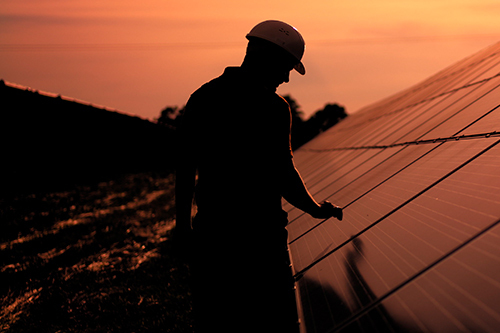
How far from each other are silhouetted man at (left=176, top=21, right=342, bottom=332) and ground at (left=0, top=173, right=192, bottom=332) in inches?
20.9

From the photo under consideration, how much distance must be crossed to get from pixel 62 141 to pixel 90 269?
1543cm

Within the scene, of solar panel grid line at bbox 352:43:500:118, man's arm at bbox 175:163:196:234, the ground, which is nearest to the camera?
man's arm at bbox 175:163:196:234

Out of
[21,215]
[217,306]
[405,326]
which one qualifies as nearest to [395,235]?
[405,326]

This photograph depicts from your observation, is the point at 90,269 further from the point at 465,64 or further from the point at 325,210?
the point at 465,64

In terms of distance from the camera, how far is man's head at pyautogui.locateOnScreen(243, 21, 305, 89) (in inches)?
86.7

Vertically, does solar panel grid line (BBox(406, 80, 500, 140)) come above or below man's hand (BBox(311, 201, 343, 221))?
above

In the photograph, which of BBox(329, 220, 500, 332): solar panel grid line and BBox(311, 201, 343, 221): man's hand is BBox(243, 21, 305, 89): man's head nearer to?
BBox(311, 201, 343, 221): man's hand

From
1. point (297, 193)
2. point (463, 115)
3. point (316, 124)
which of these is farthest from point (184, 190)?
point (316, 124)

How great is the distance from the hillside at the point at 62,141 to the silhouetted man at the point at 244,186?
47.6ft

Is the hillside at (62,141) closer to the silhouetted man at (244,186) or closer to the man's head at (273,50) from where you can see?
the silhouetted man at (244,186)

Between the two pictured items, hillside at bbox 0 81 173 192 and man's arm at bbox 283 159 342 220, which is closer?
man's arm at bbox 283 159 342 220

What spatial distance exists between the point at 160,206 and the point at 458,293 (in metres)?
11.0

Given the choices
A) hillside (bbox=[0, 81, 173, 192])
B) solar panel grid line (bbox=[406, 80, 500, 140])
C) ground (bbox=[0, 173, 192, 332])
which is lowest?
ground (bbox=[0, 173, 192, 332])

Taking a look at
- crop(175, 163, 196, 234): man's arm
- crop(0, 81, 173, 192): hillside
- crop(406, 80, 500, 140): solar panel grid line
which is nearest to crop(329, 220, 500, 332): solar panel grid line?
crop(175, 163, 196, 234): man's arm
